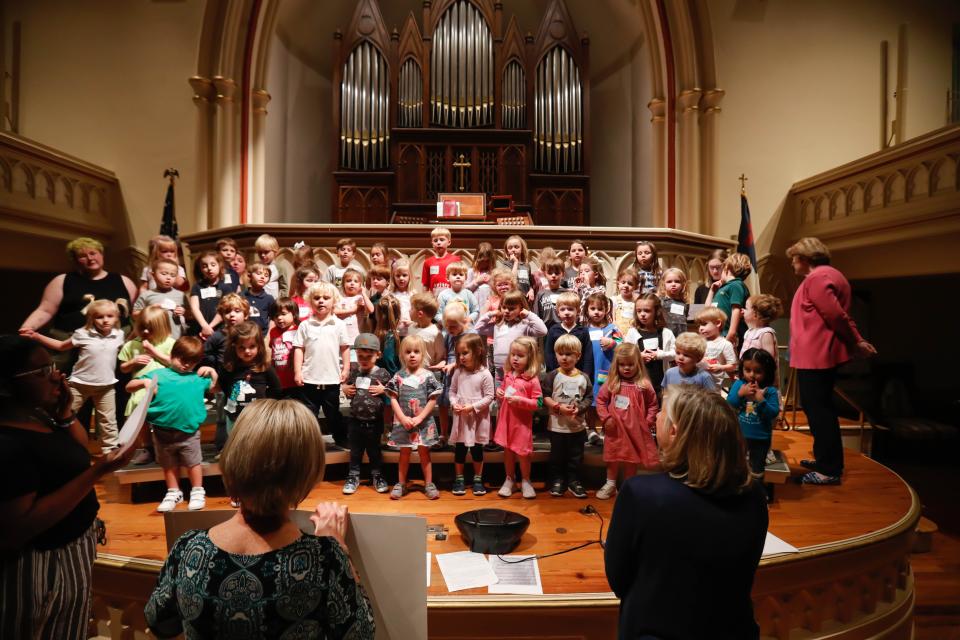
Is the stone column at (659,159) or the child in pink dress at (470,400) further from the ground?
the stone column at (659,159)

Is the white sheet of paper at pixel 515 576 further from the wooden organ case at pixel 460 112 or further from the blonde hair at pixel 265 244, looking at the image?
the wooden organ case at pixel 460 112

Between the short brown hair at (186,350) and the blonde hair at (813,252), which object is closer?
the short brown hair at (186,350)

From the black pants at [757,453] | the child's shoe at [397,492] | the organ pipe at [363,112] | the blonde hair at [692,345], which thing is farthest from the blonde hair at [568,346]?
the organ pipe at [363,112]

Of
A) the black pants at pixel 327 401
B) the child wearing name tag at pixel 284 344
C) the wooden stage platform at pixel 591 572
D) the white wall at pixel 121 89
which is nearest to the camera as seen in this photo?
the wooden stage platform at pixel 591 572

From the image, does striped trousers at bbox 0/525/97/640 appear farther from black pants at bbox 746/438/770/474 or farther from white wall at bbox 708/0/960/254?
white wall at bbox 708/0/960/254

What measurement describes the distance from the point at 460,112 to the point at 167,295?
5.73m

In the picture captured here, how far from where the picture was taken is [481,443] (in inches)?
145

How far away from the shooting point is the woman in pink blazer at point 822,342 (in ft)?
12.2

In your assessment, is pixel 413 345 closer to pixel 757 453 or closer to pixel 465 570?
pixel 465 570

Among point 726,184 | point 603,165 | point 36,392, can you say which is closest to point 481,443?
point 36,392

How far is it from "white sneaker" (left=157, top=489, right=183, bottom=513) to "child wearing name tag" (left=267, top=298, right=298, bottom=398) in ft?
2.73

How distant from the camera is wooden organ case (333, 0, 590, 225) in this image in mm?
8750

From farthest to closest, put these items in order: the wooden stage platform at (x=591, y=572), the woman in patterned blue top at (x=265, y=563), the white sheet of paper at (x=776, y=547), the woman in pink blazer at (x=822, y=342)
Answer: the woman in pink blazer at (x=822, y=342) → the white sheet of paper at (x=776, y=547) → the wooden stage platform at (x=591, y=572) → the woman in patterned blue top at (x=265, y=563)

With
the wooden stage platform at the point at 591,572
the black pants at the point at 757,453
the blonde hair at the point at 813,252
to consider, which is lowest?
the wooden stage platform at the point at 591,572
